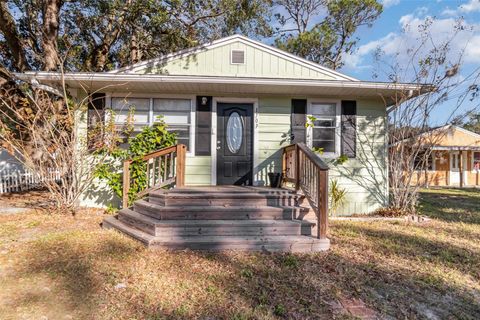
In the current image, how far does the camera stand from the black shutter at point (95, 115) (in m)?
5.92

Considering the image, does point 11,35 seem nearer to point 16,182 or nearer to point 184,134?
point 16,182

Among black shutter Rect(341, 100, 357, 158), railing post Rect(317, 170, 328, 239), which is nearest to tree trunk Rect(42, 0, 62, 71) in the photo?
black shutter Rect(341, 100, 357, 158)

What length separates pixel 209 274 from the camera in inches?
123

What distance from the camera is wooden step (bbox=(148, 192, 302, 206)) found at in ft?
14.9

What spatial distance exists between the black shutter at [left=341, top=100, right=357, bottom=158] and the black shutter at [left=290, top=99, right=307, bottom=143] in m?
0.92

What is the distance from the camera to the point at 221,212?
4.36m

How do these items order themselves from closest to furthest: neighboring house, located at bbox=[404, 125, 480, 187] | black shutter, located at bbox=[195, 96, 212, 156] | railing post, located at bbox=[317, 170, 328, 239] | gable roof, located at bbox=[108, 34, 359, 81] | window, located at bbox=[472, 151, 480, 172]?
railing post, located at bbox=[317, 170, 328, 239] < black shutter, located at bbox=[195, 96, 212, 156] < gable roof, located at bbox=[108, 34, 359, 81] < neighboring house, located at bbox=[404, 125, 480, 187] < window, located at bbox=[472, 151, 480, 172]

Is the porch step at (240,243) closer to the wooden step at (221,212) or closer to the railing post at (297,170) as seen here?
the wooden step at (221,212)

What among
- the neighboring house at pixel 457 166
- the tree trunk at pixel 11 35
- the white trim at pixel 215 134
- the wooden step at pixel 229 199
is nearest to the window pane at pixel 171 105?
the white trim at pixel 215 134

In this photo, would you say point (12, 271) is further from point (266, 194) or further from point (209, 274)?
point (266, 194)

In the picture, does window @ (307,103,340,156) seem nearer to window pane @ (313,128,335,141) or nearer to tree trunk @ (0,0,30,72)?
window pane @ (313,128,335,141)

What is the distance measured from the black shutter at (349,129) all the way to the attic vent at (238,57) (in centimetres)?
264

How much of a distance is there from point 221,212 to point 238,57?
421 cm

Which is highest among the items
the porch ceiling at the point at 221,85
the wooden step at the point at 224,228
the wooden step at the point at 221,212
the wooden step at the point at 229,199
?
the porch ceiling at the point at 221,85
